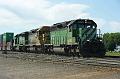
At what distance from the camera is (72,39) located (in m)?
26.5

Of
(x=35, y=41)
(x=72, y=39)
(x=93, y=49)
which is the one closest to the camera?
(x=93, y=49)

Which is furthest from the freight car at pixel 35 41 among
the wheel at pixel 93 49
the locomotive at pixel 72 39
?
the wheel at pixel 93 49

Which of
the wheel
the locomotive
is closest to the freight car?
the locomotive

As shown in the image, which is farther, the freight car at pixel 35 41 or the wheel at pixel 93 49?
the freight car at pixel 35 41

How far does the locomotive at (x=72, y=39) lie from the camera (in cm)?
2502

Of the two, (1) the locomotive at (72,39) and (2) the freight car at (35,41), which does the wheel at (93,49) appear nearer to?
(1) the locomotive at (72,39)

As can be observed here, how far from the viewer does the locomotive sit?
82.1 ft

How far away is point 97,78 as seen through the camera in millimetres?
11617

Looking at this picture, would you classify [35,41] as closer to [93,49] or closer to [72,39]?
[72,39]

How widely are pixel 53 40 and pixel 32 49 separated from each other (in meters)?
6.63

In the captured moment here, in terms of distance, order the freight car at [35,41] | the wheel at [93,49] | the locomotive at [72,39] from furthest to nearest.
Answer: the freight car at [35,41]
the locomotive at [72,39]
the wheel at [93,49]

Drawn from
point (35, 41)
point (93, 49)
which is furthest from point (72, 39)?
point (35, 41)

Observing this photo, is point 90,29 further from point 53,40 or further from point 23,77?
point 23,77

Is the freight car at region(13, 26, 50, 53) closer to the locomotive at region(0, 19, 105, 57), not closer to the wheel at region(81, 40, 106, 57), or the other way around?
the locomotive at region(0, 19, 105, 57)
